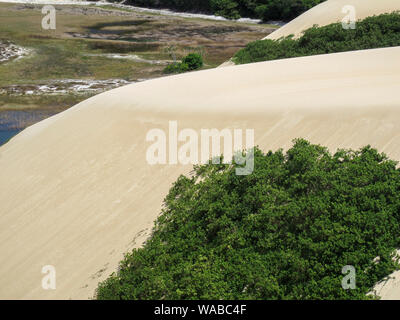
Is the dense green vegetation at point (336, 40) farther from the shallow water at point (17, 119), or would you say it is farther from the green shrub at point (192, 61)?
the shallow water at point (17, 119)

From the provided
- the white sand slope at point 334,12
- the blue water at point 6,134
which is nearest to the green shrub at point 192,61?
the white sand slope at point 334,12

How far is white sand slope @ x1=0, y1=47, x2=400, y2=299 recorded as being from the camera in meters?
10.1

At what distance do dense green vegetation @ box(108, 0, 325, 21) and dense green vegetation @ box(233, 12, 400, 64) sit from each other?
33.1 metres

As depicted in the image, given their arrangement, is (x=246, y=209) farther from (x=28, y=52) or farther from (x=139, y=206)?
(x=28, y=52)

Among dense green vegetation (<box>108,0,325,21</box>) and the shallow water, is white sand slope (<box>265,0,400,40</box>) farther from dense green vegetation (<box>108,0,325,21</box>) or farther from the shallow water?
dense green vegetation (<box>108,0,325,21</box>)

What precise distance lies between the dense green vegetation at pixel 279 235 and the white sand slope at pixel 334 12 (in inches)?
947

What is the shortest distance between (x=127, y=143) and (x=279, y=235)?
21.9ft

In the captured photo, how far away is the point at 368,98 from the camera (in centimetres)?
1190

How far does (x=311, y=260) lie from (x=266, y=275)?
2.54 ft

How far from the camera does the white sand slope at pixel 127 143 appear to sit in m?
10.1

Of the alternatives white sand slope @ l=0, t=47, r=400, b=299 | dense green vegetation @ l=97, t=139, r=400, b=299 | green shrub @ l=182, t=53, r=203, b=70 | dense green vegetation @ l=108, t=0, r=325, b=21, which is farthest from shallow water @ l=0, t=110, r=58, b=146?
dense green vegetation @ l=108, t=0, r=325, b=21
